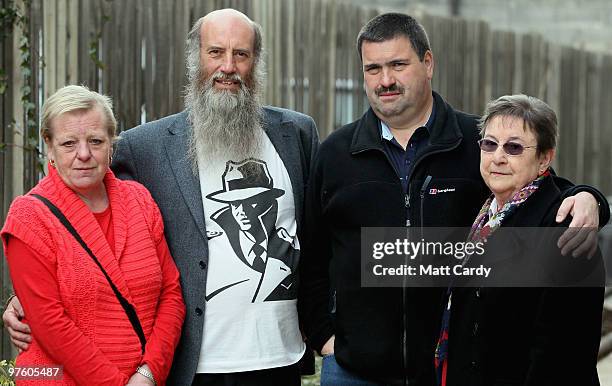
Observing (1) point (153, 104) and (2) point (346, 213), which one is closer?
(2) point (346, 213)

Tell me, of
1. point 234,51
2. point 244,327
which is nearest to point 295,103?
point 234,51

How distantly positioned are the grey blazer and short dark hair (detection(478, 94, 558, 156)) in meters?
1.05

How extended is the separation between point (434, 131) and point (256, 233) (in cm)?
83

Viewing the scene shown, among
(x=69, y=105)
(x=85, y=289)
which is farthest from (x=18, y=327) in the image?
(x=69, y=105)

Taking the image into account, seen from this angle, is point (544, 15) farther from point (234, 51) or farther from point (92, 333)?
point (92, 333)

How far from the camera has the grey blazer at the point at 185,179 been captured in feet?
11.8

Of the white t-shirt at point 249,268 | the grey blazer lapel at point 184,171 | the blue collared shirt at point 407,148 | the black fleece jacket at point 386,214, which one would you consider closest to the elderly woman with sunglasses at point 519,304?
the black fleece jacket at point 386,214

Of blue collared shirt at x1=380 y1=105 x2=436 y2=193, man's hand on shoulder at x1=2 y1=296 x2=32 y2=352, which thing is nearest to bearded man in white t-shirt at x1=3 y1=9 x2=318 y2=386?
blue collared shirt at x1=380 y1=105 x2=436 y2=193

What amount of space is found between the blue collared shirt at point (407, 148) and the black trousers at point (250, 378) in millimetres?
964

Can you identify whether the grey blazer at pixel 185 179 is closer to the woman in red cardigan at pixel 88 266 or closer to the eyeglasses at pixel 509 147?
the woman in red cardigan at pixel 88 266

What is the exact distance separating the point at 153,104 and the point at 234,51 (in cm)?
177

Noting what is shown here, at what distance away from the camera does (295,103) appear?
6816mm

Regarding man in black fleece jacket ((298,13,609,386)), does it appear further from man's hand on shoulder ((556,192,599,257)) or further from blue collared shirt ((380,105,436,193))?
man's hand on shoulder ((556,192,599,257))

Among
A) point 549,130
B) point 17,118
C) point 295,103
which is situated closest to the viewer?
point 549,130
